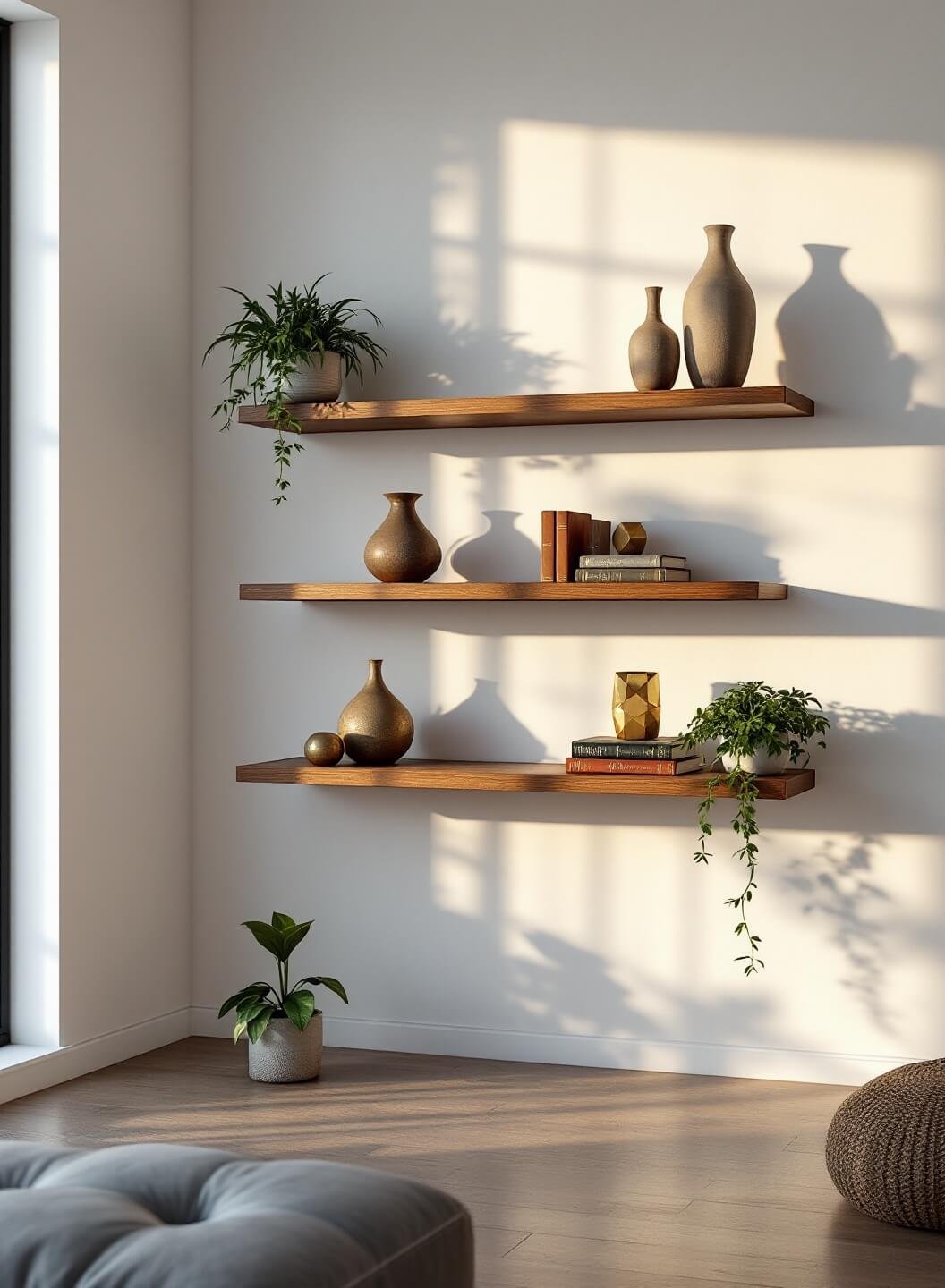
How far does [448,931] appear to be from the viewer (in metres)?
4.10

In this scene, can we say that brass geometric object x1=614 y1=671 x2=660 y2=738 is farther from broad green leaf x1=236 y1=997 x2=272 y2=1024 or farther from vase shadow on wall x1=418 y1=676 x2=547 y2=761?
broad green leaf x1=236 y1=997 x2=272 y2=1024

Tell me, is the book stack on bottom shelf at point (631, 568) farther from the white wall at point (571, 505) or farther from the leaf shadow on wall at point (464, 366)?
the leaf shadow on wall at point (464, 366)

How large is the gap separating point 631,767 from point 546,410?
87cm

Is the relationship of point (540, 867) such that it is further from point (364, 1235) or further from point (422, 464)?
point (364, 1235)

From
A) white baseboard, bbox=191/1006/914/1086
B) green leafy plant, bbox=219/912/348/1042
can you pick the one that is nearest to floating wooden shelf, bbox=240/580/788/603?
green leafy plant, bbox=219/912/348/1042

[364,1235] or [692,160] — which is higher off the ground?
[692,160]

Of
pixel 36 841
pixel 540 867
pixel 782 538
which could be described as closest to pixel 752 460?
pixel 782 538

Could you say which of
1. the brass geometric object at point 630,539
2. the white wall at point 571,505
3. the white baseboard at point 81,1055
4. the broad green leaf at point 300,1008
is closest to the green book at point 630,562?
the brass geometric object at point 630,539

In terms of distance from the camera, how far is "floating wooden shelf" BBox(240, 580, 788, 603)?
3.61 meters

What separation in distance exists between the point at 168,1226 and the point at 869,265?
9.43 ft

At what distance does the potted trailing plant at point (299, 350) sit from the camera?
3.94 m

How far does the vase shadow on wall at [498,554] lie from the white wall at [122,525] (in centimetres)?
82

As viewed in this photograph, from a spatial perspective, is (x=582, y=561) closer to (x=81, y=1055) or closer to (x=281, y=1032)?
(x=281, y=1032)

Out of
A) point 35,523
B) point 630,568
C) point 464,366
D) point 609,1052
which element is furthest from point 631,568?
point 35,523
